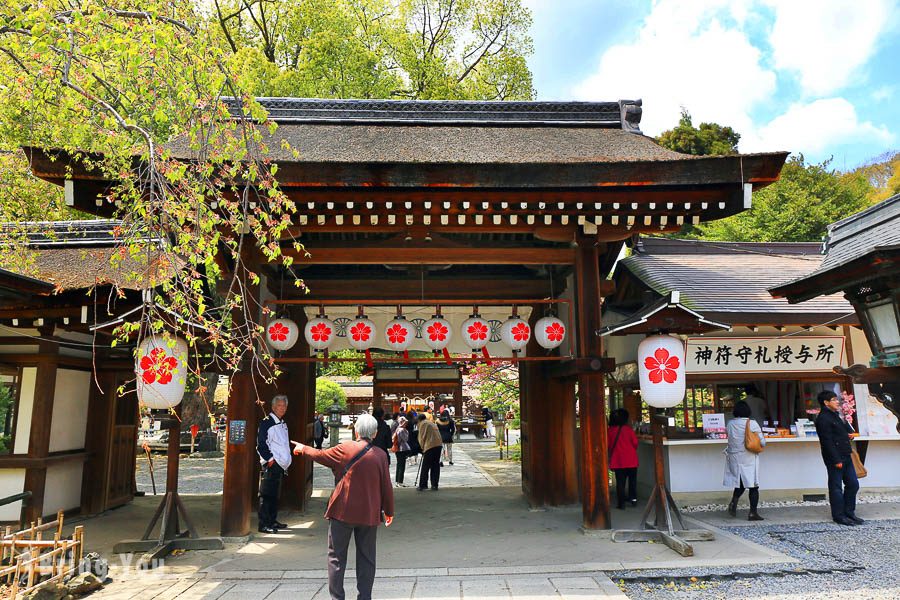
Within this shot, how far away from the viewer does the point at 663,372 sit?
6406mm

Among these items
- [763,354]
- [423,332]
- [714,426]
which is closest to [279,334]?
[423,332]

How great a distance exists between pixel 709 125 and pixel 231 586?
27.1 meters

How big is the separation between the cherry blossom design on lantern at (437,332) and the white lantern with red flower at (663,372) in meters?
2.54

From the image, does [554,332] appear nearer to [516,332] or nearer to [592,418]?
[516,332]

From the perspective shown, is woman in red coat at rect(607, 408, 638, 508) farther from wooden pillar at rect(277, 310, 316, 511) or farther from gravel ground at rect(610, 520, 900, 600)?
wooden pillar at rect(277, 310, 316, 511)

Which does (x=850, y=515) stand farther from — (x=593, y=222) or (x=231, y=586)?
(x=231, y=586)

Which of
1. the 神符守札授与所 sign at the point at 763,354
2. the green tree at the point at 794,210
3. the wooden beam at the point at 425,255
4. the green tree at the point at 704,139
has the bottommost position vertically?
the 神符守札授与所 sign at the point at 763,354

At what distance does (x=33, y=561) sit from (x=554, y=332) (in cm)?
579

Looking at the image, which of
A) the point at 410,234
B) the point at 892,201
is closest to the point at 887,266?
the point at 892,201

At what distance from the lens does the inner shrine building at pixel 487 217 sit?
20.8 ft

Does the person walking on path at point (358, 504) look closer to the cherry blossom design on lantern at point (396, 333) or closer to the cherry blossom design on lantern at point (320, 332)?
the cherry blossom design on lantern at point (396, 333)

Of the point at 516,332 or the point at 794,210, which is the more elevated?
the point at 794,210

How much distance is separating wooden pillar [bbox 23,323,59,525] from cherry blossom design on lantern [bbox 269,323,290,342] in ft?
10.3

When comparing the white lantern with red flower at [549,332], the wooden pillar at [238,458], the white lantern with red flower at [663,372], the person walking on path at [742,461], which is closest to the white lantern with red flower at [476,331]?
the white lantern with red flower at [549,332]
